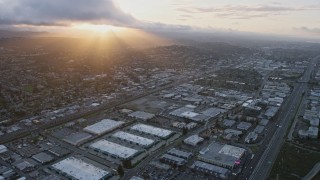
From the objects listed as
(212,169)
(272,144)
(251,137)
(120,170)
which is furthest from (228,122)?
(120,170)

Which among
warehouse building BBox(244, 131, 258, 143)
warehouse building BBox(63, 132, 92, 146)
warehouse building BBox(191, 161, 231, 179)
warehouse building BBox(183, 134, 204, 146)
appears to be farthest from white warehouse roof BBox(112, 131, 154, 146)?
warehouse building BBox(244, 131, 258, 143)

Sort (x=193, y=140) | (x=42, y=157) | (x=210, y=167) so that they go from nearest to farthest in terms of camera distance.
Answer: (x=210, y=167)
(x=42, y=157)
(x=193, y=140)

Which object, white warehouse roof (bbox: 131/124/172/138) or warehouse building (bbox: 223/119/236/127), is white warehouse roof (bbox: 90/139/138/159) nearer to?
white warehouse roof (bbox: 131/124/172/138)

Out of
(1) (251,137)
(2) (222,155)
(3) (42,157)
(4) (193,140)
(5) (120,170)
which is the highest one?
(1) (251,137)

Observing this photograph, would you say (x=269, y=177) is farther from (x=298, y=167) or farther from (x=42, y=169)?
(x=42, y=169)

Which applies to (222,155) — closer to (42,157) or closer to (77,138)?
(77,138)

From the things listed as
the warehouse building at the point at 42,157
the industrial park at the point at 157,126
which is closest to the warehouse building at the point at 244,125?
the industrial park at the point at 157,126
